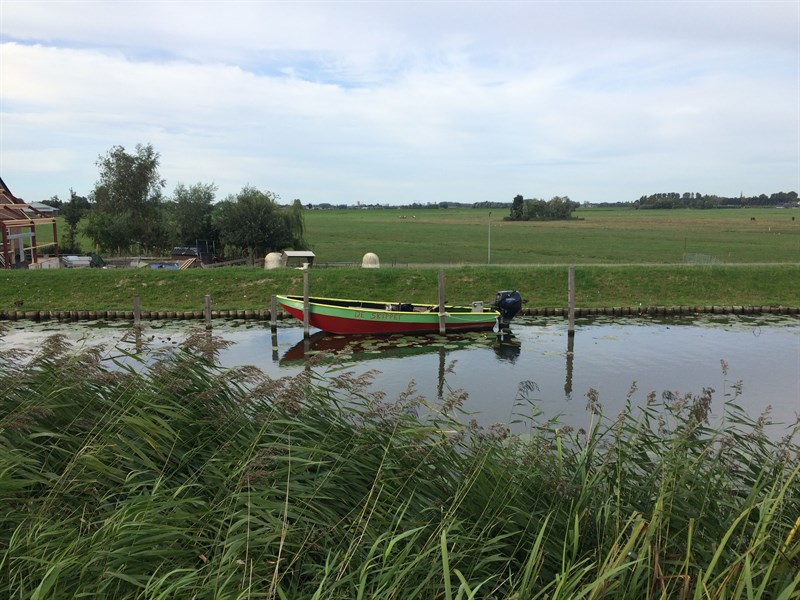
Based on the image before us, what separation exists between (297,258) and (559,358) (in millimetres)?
24128

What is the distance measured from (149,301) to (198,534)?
2616 cm

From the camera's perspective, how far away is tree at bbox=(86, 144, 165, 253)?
160 ft

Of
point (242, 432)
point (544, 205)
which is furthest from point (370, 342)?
point (544, 205)

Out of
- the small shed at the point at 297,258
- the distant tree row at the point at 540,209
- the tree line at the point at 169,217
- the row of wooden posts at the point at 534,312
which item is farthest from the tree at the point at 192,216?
the distant tree row at the point at 540,209

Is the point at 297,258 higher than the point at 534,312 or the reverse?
higher

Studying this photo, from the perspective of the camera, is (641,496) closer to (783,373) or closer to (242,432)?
(242,432)

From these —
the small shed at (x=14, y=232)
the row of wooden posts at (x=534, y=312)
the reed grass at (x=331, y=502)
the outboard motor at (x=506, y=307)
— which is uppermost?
the small shed at (x=14, y=232)

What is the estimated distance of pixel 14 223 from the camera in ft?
108

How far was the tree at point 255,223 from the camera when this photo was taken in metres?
41.9

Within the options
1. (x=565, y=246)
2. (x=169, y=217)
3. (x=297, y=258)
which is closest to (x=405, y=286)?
(x=297, y=258)

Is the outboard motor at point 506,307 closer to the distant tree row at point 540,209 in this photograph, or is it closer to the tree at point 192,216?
the tree at point 192,216

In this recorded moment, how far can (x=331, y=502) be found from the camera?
481 centimetres

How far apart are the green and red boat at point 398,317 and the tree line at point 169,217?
67.7 ft

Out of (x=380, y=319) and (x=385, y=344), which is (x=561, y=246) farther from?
Answer: (x=385, y=344)
